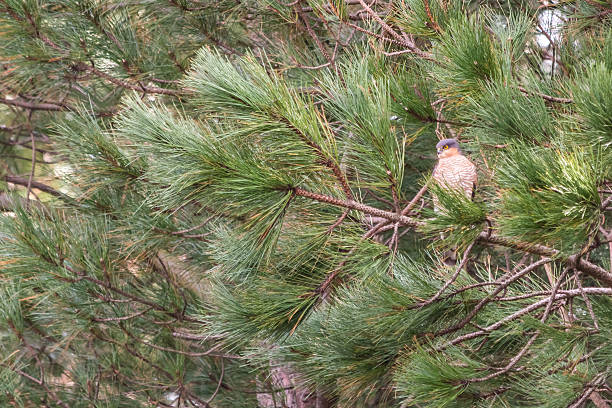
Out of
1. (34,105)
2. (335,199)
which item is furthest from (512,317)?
(34,105)

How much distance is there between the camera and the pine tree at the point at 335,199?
1.38m

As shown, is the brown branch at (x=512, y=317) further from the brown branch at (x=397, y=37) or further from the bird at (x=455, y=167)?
the brown branch at (x=397, y=37)

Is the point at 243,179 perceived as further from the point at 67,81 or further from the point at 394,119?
the point at 67,81

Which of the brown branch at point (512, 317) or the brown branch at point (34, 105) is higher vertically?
the brown branch at point (512, 317)

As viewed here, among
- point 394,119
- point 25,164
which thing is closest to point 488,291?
point 394,119

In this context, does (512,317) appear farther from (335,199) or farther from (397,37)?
(397,37)

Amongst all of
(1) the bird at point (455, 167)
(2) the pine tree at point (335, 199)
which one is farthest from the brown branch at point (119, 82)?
(1) the bird at point (455, 167)

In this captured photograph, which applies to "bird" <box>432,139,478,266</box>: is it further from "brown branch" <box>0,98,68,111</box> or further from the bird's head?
"brown branch" <box>0,98,68,111</box>

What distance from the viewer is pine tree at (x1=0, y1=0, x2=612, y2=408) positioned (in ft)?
4.51

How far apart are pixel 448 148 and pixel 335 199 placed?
2.53 ft

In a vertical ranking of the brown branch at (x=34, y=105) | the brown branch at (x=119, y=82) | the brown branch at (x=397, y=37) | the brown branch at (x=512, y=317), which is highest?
the brown branch at (x=397, y=37)

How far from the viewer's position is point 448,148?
7.01ft

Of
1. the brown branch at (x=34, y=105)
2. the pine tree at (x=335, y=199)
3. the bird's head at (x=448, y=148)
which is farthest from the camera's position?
the brown branch at (x=34, y=105)

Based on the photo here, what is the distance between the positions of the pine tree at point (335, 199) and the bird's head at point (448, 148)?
0.16 ft
